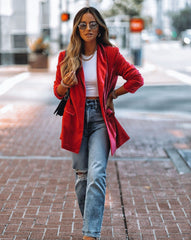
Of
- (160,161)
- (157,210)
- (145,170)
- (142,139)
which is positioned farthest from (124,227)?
(142,139)

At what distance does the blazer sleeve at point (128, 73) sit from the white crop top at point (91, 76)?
0.65ft

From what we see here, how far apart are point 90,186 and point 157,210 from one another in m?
1.40

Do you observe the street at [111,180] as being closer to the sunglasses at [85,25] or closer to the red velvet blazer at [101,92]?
the red velvet blazer at [101,92]

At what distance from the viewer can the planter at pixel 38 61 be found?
21969 millimetres

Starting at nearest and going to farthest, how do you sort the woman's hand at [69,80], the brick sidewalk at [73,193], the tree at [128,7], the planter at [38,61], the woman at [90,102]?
the woman's hand at [69,80]
the woman at [90,102]
the brick sidewalk at [73,193]
the planter at [38,61]
the tree at [128,7]


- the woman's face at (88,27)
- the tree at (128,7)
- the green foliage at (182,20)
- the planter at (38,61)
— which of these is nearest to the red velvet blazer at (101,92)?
the woman's face at (88,27)

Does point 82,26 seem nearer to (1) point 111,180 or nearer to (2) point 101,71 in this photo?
(2) point 101,71

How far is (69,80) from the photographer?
3.38 meters

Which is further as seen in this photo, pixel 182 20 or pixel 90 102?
pixel 182 20

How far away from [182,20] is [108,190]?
12427cm

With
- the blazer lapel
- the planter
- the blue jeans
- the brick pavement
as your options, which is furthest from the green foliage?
the blue jeans

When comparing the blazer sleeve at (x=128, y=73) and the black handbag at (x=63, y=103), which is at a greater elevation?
the blazer sleeve at (x=128, y=73)

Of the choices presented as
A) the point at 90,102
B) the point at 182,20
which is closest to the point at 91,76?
the point at 90,102

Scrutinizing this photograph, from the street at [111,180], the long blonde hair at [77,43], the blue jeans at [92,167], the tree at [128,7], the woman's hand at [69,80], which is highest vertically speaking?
the tree at [128,7]
